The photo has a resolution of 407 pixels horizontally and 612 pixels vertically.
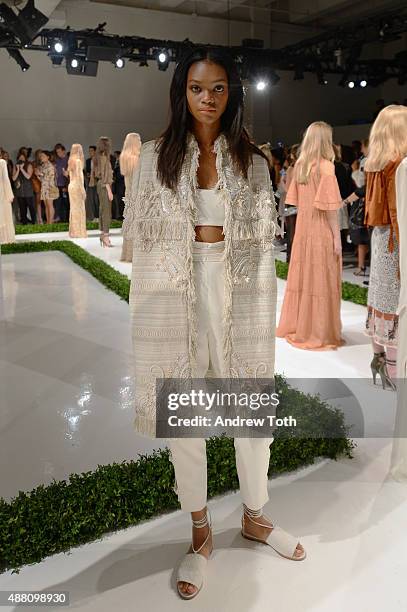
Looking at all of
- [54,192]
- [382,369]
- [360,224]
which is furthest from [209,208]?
[54,192]

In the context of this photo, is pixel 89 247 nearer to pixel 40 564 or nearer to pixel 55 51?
pixel 55 51

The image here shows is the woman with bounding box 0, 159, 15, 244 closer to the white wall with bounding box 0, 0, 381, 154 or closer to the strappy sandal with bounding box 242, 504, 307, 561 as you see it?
the white wall with bounding box 0, 0, 381, 154

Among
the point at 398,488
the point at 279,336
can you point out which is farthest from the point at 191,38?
the point at 398,488

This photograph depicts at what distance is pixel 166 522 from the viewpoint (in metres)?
2.60

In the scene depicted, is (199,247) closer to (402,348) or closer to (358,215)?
(402,348)

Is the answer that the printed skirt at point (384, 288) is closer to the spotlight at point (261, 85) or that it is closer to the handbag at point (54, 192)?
the handbag at point (54, 192)

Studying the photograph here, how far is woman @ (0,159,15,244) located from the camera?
9586 mm

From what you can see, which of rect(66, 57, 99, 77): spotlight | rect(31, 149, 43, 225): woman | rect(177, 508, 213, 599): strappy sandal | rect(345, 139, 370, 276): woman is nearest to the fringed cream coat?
rect(177, 508, 213, 599): strappy sandal

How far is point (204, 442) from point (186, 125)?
107cm

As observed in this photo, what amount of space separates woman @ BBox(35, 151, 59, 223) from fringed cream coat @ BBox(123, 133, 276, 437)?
12.6 metres

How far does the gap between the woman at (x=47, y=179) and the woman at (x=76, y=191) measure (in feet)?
8.41

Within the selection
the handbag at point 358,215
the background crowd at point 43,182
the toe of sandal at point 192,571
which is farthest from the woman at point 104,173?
the toe of sandal at point 192,571

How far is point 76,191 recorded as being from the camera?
37.6 ft

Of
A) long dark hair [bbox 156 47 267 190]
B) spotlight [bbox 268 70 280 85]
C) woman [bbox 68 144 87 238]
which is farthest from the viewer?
spotlight [bbox 268 70 280 85]
